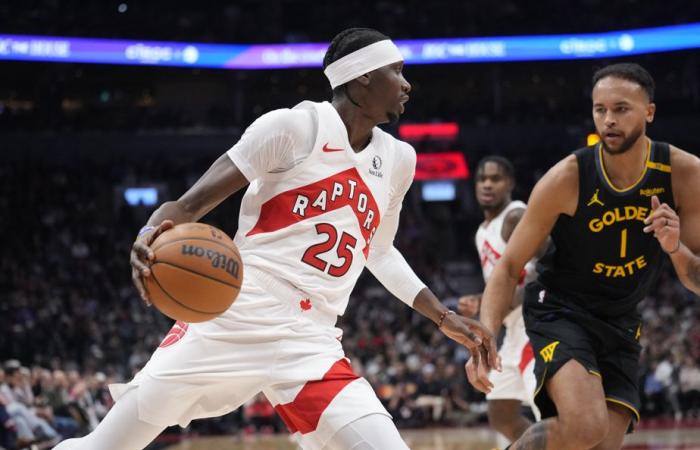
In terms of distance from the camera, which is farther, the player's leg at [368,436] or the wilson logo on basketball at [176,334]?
the wilson logo on basketball at [176,334]

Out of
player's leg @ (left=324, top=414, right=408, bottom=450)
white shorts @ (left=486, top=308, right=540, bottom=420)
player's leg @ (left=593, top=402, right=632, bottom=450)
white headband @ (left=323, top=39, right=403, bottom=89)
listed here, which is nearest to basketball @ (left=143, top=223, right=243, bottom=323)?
player's leg @ (left=324, top=414, right=408, bottom=450)

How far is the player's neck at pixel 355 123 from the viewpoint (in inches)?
158

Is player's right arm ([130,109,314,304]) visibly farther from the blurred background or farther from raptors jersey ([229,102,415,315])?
the blurred background

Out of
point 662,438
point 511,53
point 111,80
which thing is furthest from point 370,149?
point 111,80

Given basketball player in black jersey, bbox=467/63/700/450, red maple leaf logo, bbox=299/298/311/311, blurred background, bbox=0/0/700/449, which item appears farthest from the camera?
blurred background, bbox=0/0/700/449

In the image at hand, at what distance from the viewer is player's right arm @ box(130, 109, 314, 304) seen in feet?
11.0

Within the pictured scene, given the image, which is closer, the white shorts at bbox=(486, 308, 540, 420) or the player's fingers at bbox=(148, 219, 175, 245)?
the player's fingers at bbox=(148, 219, 175, 245)

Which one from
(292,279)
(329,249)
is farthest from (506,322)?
(292,279)

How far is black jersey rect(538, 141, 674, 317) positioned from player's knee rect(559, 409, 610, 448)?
0.56m

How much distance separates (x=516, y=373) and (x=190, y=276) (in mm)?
4034

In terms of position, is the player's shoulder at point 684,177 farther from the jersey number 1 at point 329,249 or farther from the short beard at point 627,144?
the jersey number 1 at point 329,249

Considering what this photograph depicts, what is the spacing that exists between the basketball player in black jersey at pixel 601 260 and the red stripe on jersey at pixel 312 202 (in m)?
0.96

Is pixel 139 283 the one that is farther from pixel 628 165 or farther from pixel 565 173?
pixel 628 165

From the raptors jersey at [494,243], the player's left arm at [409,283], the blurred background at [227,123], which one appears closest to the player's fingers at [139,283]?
the player's left arm at [409,283]
